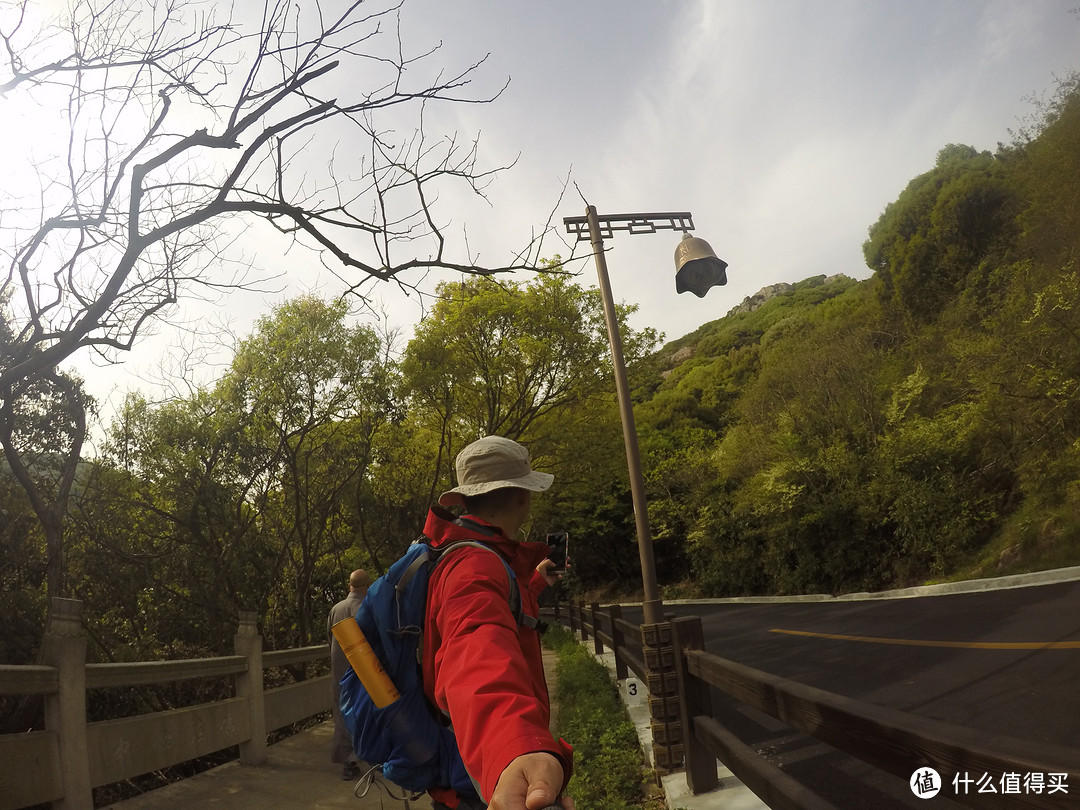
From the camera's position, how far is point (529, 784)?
1144 millimetres

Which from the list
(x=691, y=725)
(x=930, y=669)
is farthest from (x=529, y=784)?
(x=930, y=669)

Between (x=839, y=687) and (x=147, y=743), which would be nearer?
(x=147, y=743)

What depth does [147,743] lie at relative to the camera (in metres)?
5.65

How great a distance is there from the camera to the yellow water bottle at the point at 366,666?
1751 millimetres

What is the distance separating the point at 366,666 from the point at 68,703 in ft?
13.0

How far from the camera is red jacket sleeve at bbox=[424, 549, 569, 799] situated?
1.23 meters

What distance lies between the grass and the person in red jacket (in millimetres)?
Result: 3432

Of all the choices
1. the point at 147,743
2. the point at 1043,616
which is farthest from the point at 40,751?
the point at 1043,616

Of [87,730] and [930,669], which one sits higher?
[87,730]

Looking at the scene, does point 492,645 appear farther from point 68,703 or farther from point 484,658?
point 68,703

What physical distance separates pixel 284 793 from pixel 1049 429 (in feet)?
65.1

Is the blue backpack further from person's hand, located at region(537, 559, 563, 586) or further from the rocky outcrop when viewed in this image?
the rocky outcrop

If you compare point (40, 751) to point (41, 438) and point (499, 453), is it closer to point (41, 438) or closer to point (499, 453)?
point (499, 453)

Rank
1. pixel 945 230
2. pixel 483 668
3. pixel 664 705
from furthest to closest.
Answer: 1. pixel 945 230
2. pixel 664 705
3. pixel 483 668
